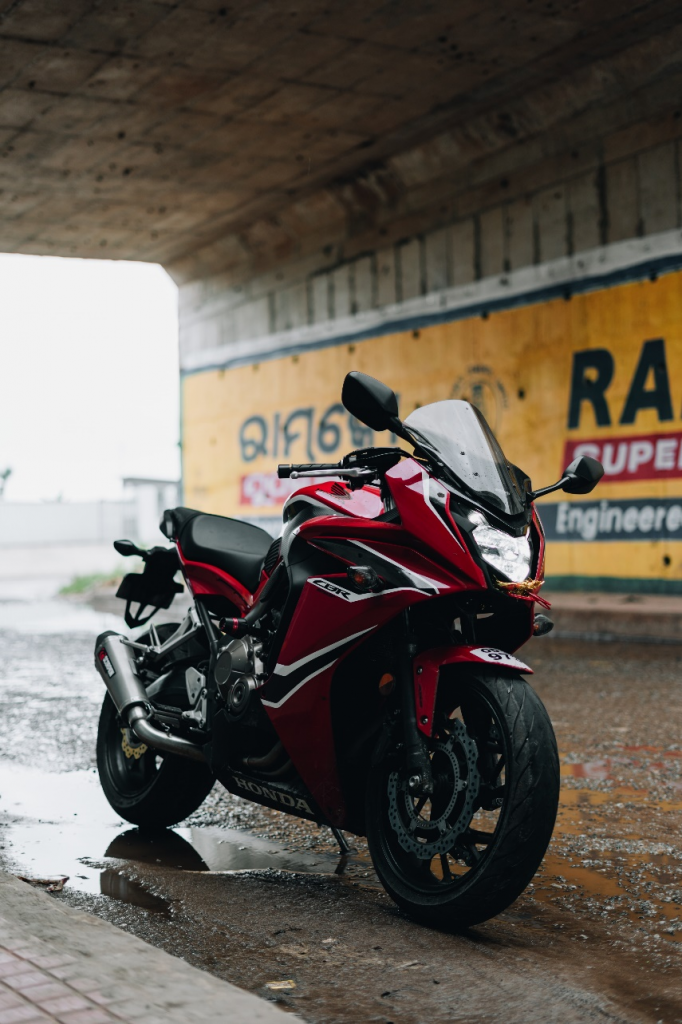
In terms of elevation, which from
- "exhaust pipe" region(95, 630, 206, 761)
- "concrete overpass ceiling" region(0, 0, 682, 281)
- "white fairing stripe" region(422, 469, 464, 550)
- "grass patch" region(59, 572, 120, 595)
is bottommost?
"grass patch" region(59, 572, 120, 595)

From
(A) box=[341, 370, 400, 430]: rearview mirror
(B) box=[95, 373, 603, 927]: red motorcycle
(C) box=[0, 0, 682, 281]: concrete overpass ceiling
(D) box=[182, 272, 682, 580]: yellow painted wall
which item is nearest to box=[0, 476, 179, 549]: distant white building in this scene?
(D) box=[182, 272, 682, 580]: yellow painted wall

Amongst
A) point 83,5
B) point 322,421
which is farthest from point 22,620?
point 83,5

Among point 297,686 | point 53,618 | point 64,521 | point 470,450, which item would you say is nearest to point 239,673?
point 297,686

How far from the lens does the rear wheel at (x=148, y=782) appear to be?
467 centimetres

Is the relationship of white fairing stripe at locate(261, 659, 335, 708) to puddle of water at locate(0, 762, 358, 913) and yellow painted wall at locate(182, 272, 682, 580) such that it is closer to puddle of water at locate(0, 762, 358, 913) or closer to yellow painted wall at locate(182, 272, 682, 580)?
puddle of water at locate(0, 762, 358, 913)

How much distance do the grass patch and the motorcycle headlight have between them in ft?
54.5

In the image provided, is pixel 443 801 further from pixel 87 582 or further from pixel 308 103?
pixel 87 582

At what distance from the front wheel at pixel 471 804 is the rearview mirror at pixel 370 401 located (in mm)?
784

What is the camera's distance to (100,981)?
2.66 meters

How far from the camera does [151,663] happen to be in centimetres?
486

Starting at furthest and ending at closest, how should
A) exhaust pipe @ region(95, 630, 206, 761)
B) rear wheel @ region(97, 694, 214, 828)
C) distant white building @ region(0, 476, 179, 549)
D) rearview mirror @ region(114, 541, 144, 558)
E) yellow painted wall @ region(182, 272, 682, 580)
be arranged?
1. distant white building @ region(0, 476, 179, 549)
2. yellow painted wall @ region(182, 272, 682, 580)
3. rearview mirror @ region(114, 541, 144, 558)
4. rear wheel @ region(97, 694, 214, 828)
5. exhaust pipe @ region(95, 630, 206, 761)

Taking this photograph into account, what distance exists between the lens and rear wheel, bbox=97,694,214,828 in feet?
15.3

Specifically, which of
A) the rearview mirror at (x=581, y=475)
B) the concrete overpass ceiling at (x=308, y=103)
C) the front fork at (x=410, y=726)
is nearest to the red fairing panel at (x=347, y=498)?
the front fork at (x=410, y=726)

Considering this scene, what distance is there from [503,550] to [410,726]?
0.59 metres
